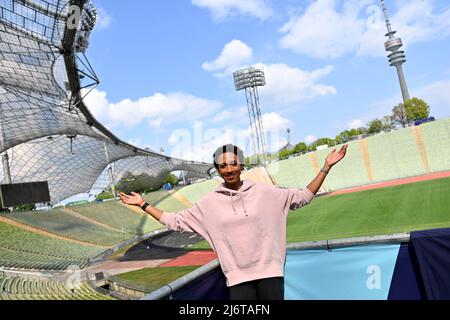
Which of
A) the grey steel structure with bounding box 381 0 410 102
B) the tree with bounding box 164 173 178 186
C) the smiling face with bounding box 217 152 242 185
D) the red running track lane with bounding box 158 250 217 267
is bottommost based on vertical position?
the red running track lane with bounding box 158 250 217 267

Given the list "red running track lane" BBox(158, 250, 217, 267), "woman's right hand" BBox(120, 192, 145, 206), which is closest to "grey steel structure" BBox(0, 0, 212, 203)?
"red running track lane" BBox(158, 250, 217, 267)

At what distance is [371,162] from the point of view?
51938 mm

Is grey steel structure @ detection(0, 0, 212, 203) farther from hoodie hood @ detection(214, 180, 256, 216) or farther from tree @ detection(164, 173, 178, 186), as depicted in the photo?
tree @ detection(164, 173, 178, 186)

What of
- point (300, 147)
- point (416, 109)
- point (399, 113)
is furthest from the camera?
point (300, 147)

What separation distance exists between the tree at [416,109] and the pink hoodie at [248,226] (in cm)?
10010

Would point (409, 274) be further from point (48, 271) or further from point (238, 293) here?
point (48, 271)

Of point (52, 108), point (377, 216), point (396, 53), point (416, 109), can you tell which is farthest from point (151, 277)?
point (396, 53)

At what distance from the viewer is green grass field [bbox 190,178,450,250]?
19422 mm

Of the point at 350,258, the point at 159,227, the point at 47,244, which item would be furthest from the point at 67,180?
the point at 350,258

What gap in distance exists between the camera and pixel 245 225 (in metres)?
2.73

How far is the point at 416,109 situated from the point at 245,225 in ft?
335

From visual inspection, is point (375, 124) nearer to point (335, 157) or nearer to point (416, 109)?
point (416, 109)

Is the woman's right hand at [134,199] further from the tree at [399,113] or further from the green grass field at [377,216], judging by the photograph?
the tree at [399,113]

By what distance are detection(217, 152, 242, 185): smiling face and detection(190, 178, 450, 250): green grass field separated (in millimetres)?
16912
